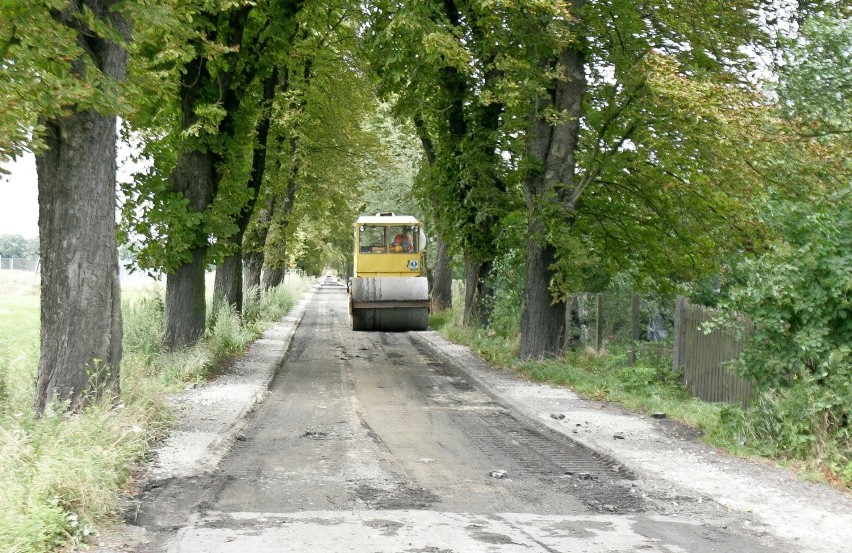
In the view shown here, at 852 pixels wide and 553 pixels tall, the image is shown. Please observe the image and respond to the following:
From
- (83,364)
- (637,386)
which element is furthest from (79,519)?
(637,386)

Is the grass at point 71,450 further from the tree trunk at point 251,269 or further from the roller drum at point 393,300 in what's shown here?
the tree trunk at point 251,269

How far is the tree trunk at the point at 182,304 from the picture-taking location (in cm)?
1864

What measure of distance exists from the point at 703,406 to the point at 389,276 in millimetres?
16505

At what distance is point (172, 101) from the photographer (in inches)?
736

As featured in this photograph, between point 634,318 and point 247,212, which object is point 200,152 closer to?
point 247,212

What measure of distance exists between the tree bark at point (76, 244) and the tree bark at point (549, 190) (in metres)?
9.13

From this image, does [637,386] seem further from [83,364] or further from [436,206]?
→ [436,206]

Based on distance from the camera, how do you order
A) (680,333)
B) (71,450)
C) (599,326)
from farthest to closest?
1. (599,326)
2. (680,333)
3. (71,450)

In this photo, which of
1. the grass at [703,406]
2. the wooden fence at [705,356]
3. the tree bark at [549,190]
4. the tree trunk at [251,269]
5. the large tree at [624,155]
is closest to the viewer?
the grass at [703,406]

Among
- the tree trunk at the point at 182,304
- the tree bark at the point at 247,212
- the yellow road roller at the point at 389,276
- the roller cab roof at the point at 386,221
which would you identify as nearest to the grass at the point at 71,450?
the tree trunk at the point at 182,304

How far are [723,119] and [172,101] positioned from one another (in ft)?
35.1

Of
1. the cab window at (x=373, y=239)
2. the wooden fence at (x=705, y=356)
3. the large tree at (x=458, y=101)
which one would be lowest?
the wooden fence at (x=705, y=356)

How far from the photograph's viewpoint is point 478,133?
2103 cm


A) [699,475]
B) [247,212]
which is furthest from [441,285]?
[699,475]
